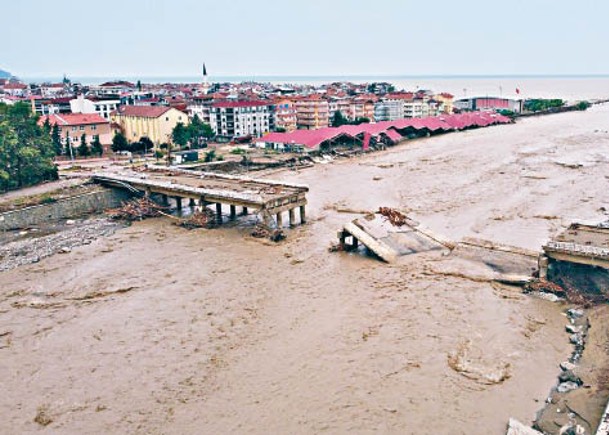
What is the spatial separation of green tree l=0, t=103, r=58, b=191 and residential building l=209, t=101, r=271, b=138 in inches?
1131

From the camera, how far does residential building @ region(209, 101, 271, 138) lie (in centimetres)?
6656

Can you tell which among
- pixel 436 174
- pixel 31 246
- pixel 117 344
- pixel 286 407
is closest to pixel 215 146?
pixel 436 174

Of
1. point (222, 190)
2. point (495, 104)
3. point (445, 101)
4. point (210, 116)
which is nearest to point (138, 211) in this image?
point (222, 190)

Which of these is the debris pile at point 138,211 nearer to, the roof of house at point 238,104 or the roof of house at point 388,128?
the roof of house at point 388,128

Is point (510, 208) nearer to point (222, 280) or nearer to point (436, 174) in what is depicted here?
point (436, 174)

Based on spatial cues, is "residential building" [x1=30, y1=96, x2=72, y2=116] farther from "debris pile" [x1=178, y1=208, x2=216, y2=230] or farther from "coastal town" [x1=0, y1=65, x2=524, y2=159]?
Result: "debris pile" [x1=178, y1=208, x2=216, y2=230]

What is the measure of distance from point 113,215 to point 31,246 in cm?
672

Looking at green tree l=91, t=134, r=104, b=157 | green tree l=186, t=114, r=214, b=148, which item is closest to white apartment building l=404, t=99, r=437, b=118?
green tree l=186, t=114, r=214, b=148

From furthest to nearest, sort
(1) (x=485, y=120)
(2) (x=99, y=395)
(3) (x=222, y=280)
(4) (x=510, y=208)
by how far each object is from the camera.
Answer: (1) (x=485, y=120) < (4) (x=510, y=208) < (3) (x=222, y=280) < (2) (x=99, y=395)

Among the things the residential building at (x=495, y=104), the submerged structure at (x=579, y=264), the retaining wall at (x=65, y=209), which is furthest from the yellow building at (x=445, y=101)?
the submerged structure at (x=579, y=264)

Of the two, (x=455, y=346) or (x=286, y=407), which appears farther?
(x=455, y=346)

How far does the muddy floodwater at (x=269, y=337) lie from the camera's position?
1464 cm

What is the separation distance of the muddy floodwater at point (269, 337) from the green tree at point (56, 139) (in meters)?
25.0

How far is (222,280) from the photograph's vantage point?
2400 cm
